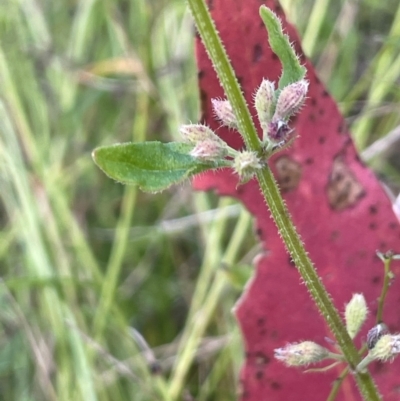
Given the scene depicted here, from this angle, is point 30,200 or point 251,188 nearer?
point 251,188

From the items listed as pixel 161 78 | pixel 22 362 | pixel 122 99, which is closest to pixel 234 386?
pixel 22 362

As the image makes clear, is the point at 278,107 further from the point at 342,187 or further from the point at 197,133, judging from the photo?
the point at 342,187

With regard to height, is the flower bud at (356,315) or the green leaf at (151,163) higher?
the green leaf at (151,163)

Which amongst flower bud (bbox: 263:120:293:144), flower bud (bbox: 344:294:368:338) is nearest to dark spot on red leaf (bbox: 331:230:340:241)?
flower bud (bbox: 344:294:368:338)

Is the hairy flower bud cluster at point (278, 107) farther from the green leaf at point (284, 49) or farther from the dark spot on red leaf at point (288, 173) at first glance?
the dark spot on red leaf at point (288, 173)

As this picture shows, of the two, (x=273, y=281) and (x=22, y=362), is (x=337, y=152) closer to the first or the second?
(x=273, y=281)

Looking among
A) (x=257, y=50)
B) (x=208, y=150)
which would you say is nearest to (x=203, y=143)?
(x=208, y=150)

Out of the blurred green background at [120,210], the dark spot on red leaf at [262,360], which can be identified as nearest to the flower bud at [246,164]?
the dark spot on red leaf at [262,360]
